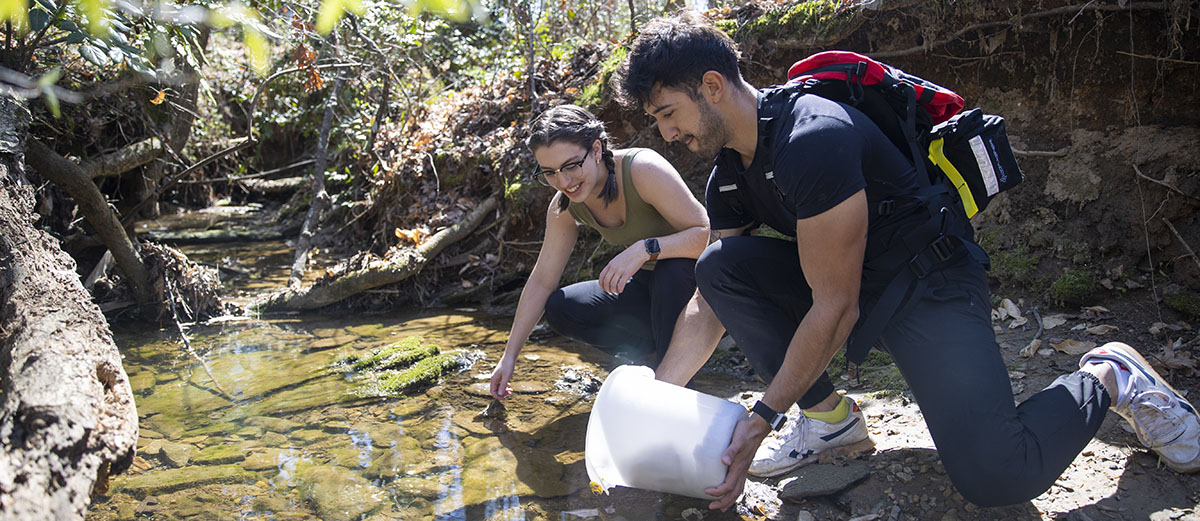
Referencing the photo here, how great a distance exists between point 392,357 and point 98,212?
8.01 feet

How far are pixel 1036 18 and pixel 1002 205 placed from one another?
956mm

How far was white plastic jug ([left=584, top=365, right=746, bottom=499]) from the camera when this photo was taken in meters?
2.08

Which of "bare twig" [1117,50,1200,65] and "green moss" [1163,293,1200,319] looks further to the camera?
"bare twig" [1117,50,1200,65]

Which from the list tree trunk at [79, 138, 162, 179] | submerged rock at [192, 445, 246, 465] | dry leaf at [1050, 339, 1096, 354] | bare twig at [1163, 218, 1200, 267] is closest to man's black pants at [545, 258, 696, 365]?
submerged rock at [192, 445, 246, 465]

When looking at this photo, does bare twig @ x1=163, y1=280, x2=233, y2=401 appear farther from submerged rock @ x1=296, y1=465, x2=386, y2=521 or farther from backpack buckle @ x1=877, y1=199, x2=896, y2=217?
backpack buckle @ x1=877, y1=199, x2=896, y2=217

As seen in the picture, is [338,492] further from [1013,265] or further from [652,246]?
[1013,265]

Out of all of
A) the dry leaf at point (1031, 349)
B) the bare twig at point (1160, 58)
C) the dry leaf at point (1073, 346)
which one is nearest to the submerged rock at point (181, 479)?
the dry leaf at point (1031, 349)

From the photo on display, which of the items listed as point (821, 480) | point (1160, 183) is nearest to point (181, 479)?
point (821, 480)

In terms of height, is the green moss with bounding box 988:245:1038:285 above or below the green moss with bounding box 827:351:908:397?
above

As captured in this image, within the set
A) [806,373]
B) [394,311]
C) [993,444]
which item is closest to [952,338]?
[993,444]

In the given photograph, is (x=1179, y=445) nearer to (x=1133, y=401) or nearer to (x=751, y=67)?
(x=1133, y=401)

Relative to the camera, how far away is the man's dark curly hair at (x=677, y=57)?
7.02 ft

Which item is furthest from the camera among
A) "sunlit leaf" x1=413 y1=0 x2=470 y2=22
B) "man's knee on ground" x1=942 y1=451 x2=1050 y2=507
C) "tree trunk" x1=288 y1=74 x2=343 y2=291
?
"tree trunk" x1=288 y1=74 x2=343 y2=291

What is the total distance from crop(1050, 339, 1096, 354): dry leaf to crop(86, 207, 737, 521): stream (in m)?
1.41
